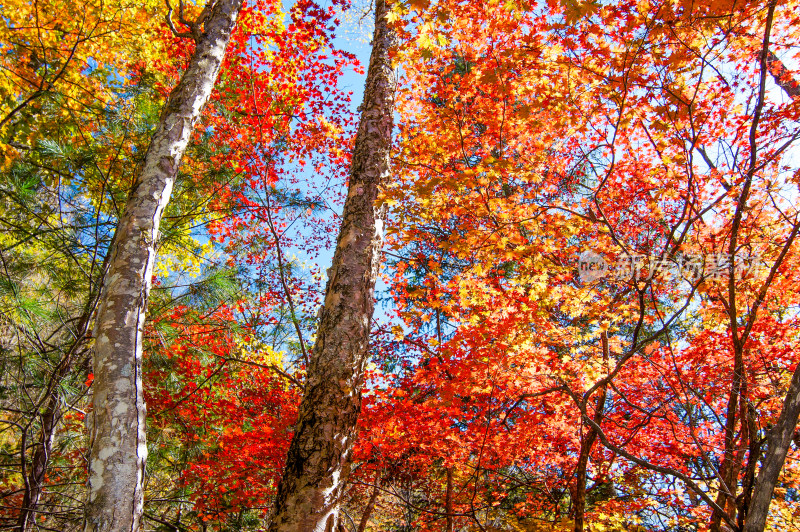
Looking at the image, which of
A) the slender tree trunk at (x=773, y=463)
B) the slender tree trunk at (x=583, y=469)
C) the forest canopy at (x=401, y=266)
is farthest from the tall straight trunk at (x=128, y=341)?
the slender tree trunk at (x=583, y=469)

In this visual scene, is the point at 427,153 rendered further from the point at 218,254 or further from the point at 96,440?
the point at 218,254

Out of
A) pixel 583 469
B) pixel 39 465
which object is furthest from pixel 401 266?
pixel 39 465

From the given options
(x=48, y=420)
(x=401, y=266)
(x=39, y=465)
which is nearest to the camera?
(x=48, y=420)

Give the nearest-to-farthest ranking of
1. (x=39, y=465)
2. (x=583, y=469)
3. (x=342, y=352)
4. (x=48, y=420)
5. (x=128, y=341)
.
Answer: (x=128, y=341)
(x=342, y=352)
(x=48, y=420)
(x=39, y=465)
(x=583, y=469)

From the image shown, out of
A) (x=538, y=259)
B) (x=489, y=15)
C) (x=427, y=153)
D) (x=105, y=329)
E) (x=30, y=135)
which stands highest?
(x=489, y=15)

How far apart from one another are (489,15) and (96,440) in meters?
5.96

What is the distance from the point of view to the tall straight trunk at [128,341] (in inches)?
73.0

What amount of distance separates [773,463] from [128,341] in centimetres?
377

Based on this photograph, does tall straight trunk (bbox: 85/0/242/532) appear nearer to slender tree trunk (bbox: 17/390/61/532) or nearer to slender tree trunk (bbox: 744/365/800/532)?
slender tree trunk (bbox: 17/390/61/532)

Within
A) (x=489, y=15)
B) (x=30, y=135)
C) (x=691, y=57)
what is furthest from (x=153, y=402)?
(x=691, y=57)

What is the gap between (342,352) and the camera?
2848 mm

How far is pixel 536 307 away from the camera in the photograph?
231 inches

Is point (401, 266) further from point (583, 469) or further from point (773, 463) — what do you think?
point (773, 463)

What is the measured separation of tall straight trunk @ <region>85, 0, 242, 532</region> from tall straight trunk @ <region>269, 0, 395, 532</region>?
33.4 inches
